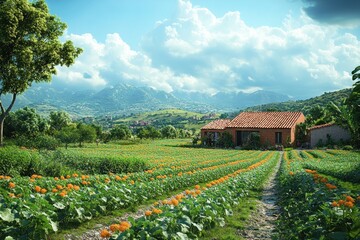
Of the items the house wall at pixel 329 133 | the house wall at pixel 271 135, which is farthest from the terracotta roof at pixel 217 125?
the house wall at pixel 329 133

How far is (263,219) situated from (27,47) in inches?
911

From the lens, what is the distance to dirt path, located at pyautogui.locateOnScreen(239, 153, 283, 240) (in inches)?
337

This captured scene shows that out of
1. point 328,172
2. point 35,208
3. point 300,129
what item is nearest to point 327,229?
point 35,208

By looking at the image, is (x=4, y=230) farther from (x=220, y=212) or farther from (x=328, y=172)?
(x=328, y=172)

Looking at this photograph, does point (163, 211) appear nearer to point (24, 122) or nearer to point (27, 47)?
point (27, 47)

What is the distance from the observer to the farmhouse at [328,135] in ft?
166

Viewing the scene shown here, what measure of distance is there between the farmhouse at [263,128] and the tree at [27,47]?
111 feet

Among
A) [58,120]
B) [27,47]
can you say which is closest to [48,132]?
[58,120]

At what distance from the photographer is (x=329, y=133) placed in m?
51.4

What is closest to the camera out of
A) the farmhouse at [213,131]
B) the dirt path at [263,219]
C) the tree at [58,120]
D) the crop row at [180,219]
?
the crop row at [180,219]

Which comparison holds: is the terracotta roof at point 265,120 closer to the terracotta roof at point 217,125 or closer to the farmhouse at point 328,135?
the terracotta roof at point 217,125

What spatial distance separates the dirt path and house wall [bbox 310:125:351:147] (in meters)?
40.7

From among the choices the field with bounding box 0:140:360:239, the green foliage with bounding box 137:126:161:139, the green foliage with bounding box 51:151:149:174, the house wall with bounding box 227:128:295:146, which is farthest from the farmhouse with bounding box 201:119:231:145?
the field with bounding box 0:140:360:239

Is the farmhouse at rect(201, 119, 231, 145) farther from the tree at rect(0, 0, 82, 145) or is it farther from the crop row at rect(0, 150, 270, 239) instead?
the crop row at rect(0, 150, 270, 239)
